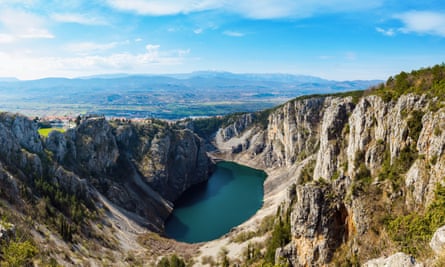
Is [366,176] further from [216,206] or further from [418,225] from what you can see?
[216,206]

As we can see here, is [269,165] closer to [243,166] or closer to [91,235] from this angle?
[243,166]

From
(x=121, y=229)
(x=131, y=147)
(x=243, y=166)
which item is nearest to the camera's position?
(x=121, y=229)

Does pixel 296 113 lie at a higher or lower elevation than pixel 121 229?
higher

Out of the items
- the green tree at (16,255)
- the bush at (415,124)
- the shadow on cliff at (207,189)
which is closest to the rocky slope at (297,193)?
the bush at (415,124)

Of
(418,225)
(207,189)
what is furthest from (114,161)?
(418,225)

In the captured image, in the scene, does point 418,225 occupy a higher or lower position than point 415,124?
lower

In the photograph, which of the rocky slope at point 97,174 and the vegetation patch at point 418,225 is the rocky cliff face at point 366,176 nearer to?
the vegetation patch at point 418,225

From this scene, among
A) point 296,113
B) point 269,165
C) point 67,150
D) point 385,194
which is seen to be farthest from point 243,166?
point 385,194
